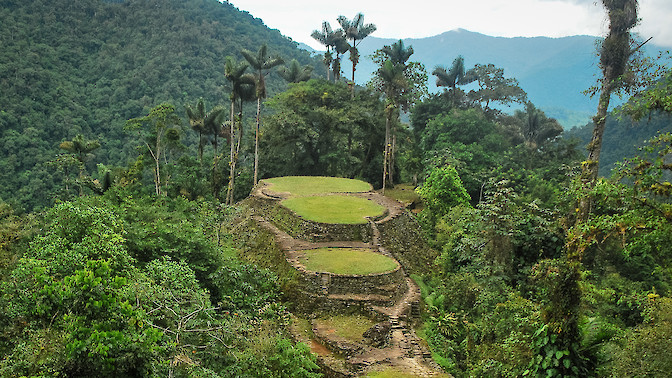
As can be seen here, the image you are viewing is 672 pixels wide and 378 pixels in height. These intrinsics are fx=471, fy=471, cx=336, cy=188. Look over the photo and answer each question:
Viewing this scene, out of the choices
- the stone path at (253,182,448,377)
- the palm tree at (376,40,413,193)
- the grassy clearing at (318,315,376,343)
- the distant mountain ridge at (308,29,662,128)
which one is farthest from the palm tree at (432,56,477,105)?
the distant mountain ridge at (308,29,662,128)

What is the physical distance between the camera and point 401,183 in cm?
3130

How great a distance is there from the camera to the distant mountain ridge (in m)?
140

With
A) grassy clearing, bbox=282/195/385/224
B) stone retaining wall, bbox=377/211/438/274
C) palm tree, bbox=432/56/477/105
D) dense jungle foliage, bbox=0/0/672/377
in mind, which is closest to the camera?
dense jungle foliage, bbox=0/0/672/377

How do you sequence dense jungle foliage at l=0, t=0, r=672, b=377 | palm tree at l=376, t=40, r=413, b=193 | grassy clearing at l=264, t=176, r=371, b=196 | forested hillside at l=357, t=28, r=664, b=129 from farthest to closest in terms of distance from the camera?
forested hillside at l=357, t=28, r=664, b=129
palm tree at l=376, t=40, r=413, b=193
grassy clearing at l=264, t=176, r=371, b=196
dense jungle foliage at l=0, t=0, r=672, b=377

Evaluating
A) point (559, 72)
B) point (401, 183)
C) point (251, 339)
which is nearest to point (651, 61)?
point (251, 339)

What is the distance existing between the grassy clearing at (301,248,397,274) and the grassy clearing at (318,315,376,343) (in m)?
1.27

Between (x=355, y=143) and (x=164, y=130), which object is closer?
(x=164, y=130)

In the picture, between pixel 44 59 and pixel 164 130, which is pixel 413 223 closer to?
pixel 164 130

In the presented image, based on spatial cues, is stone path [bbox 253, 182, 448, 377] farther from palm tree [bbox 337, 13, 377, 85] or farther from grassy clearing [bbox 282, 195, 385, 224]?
palm tree [bbox 337, 13, 377, 85]

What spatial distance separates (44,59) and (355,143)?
2872 centimetres

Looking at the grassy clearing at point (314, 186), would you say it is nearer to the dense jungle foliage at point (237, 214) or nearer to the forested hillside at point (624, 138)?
the dense jungle foliage at point (237, 214)

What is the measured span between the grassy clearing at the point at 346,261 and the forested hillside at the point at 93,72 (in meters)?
15.1

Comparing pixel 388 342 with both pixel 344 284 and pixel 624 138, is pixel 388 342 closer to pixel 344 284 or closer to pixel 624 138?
pixel 344 284

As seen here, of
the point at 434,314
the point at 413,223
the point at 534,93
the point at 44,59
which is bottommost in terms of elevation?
the point at 434,314
